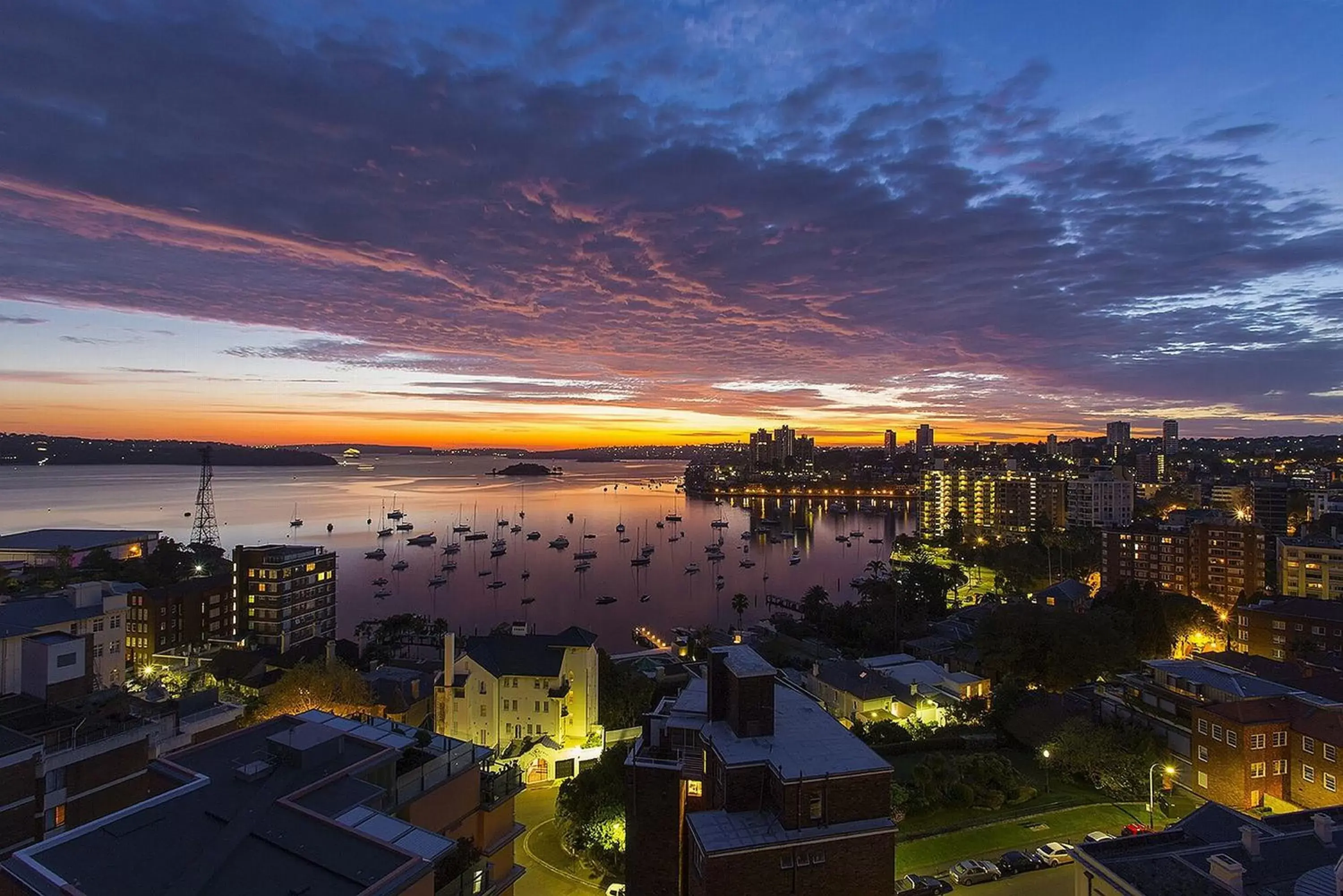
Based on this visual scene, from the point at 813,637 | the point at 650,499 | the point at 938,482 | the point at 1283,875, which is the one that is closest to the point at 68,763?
the point at 1283,875

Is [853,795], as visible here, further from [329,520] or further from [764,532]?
[329,520]

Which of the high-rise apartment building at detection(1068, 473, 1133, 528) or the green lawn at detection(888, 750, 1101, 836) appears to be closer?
the green lawn at detection(888, 750, 1101, 836)

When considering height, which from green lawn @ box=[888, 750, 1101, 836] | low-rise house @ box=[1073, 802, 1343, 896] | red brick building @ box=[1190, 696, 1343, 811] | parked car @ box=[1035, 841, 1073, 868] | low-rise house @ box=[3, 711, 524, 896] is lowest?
green lawn @ box=[888, 750, 1101, 836]

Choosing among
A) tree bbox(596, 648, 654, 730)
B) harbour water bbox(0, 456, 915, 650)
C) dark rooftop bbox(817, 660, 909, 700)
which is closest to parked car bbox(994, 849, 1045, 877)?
dark rooftop bbox(817, 660, 909, 700)

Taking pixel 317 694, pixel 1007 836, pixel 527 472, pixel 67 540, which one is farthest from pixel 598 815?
pixel 527 472

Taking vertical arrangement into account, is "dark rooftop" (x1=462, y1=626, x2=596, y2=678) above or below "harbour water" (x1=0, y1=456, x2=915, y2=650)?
above

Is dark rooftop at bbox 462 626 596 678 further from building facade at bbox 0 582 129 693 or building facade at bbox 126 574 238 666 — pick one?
building facade at bbox 126 574 238 666

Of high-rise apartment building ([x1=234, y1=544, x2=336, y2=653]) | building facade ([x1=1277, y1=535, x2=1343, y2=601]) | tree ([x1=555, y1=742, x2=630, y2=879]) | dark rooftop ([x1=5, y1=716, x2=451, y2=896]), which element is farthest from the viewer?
high-rise apartment building ([x1=234, y1=544, x2=336, y2=653])
